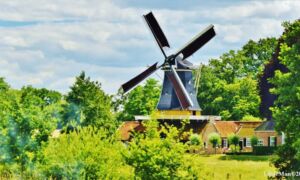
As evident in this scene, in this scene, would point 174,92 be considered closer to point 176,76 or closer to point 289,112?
point 176,76

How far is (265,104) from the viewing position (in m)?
63.9

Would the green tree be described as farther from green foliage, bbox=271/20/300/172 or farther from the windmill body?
green foliage, bbox=271/20/300/172

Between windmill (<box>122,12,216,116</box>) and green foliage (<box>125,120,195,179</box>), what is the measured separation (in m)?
41.1

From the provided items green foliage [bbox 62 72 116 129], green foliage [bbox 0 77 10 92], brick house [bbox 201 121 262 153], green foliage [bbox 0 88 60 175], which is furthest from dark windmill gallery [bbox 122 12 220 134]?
green foliage [bbox 0 77 10 92]

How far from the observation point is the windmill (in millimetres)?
65250

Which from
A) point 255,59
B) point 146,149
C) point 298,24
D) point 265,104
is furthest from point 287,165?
point 255,59

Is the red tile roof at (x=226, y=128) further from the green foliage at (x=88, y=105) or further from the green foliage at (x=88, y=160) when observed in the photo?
the green foliage at (x=88, y=160)

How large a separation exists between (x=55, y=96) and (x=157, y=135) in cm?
9294

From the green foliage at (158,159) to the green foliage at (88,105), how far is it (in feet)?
92.9

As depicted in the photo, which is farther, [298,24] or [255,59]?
[255,59]

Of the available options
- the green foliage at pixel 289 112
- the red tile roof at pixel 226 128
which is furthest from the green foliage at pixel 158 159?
Result: the red tile roof at pixel 226 128

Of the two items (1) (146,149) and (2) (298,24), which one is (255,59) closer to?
(2) (298,24)

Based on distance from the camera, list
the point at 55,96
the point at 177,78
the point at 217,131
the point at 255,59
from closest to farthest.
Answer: the point at 177,78, the point at 217,131, the point at 255,59, the point at 55,96

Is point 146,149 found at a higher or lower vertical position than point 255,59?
lower
